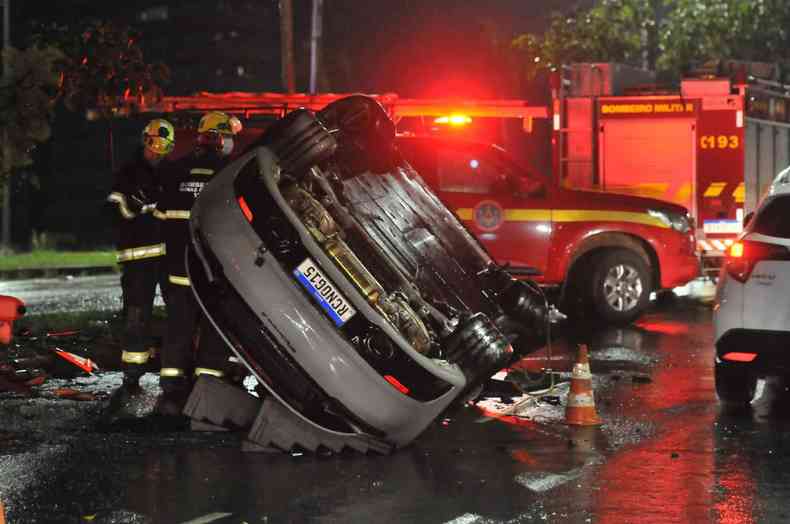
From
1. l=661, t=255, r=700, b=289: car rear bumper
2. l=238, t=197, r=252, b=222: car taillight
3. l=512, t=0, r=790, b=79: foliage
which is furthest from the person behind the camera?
l=512, t=0, r=790, b=79: foliage

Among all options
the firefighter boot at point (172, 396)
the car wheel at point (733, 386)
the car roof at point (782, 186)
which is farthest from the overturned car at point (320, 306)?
the car roof at point (782, 186)

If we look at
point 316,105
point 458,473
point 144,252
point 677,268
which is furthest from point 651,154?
point 458,473

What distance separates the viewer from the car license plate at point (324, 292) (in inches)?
267

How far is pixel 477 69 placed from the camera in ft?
137

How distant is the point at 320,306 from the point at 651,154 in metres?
10.3

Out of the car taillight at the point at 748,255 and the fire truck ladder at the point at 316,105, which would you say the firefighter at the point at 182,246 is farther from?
the fire truck ladder at the point at 316,105

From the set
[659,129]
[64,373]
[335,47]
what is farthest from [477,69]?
[64,373]

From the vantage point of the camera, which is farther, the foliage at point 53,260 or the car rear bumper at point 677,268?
the foliage at point 53,260

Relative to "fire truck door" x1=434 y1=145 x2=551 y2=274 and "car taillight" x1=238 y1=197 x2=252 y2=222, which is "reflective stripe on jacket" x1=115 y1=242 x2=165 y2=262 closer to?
"car taillight" x1=238 y1=197 x2=252 y2=222

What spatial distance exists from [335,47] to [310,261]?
3700cm

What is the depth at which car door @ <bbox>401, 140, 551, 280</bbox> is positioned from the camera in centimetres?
1363

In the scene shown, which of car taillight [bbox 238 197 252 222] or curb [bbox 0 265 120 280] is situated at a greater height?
car taillight [bbox 238 197 252 222]

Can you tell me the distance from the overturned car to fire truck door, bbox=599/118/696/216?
8514 mm

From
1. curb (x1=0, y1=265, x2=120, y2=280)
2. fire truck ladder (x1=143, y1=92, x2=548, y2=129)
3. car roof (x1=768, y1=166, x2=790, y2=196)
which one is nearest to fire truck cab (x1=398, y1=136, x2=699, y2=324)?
fire truck ladder (x1=143, y1=92, x2=548, y2=129)
